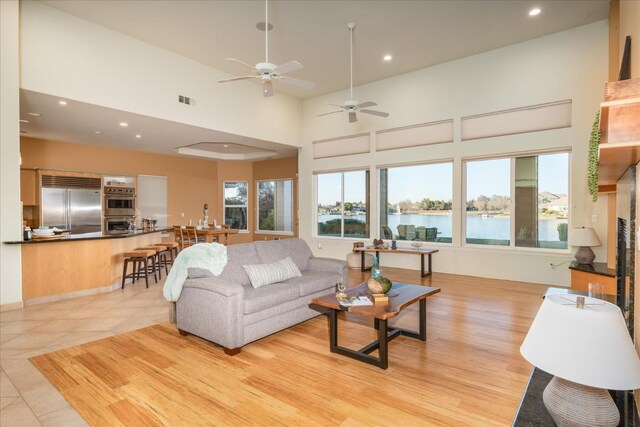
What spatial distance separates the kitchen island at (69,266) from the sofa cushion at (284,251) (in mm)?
3006

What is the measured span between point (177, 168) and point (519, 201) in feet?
30.2

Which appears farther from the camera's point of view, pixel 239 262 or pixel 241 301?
pixel 239 262

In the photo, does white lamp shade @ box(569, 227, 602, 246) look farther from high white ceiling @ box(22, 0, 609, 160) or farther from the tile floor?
the tile floor

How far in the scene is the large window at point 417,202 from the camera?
287 inches

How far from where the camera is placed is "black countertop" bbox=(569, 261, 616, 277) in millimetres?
4468

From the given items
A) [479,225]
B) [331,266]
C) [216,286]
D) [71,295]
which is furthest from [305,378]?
[479,225]

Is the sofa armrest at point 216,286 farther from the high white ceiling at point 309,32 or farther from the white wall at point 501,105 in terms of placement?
the white wall at point 501,105

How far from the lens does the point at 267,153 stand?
10.5 m

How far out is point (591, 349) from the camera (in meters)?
1.18

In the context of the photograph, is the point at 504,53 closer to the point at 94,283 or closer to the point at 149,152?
the point at 94,283

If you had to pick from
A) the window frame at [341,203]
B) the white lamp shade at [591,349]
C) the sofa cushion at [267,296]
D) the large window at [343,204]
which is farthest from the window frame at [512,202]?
the white lamp shade at [591,349]

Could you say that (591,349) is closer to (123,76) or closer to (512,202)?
(512,202)

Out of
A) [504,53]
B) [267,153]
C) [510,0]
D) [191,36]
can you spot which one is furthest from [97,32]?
[504,53]

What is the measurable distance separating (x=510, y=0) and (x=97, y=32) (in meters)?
6.25
